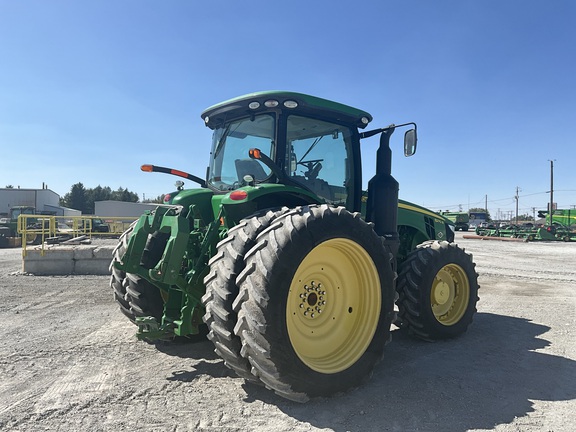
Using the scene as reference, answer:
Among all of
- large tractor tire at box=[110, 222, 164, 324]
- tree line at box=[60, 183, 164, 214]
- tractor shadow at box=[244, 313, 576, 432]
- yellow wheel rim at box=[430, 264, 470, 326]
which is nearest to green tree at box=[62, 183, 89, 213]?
tree line at box=[60, 183, 164, 214]

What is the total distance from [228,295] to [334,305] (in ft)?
3.47

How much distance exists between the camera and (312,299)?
3.49 metres

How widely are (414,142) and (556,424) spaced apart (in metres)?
3.01

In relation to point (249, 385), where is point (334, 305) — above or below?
above

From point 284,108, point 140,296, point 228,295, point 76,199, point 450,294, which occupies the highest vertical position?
point 76,199

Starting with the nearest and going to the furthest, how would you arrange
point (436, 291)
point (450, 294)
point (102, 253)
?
point (436, 291), point (450, 294), point (102, 253)

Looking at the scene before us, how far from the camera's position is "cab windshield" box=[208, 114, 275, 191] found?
4.28 m

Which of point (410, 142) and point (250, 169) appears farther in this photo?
point (410, 142)

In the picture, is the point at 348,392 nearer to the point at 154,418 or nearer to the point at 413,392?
the point at 413,392

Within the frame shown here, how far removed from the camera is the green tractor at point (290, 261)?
3.04 meters

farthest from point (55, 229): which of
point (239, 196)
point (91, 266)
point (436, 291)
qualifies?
point (436, 291)

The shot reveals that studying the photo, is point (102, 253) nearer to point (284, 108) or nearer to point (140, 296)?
point (140, 296)

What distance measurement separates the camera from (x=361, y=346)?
3.62 metres

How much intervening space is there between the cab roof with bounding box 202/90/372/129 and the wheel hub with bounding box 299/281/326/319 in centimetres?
175
